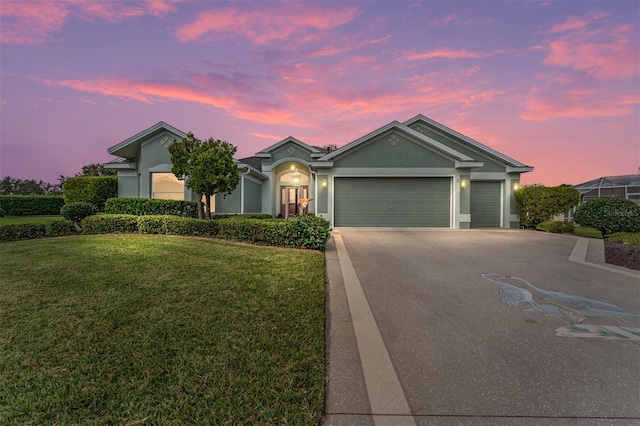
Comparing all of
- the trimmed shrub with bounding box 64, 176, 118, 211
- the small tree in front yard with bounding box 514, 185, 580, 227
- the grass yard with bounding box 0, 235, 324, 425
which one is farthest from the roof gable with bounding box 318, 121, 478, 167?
the trimmed shrub with bounding box 64, 176, 118, 211

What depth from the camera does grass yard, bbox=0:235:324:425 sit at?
1877 millimetres

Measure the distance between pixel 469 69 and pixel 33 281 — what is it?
16895mm

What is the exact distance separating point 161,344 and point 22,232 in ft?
34.2

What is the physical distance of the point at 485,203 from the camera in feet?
48.7

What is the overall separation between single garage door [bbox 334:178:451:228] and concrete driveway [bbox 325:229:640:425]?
24.1 feet

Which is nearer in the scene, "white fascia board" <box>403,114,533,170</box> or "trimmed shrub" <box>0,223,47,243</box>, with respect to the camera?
"trimmed shrub" <box>0,223,47,243</box>

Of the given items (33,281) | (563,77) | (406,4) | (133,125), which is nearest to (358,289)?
(33,281)

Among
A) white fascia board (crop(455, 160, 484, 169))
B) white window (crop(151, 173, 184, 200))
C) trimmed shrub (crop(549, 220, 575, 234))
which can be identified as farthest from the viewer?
white window (crop(151, 173, 184, 200))

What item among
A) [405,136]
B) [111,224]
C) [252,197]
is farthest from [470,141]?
[111,224]

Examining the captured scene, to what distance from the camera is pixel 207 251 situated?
6547 millimetres

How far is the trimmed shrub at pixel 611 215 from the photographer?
9.05 meters

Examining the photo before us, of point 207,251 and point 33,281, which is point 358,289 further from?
point 33,281

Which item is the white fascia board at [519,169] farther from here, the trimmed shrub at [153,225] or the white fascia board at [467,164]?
the trimmed shrub at [153,225]

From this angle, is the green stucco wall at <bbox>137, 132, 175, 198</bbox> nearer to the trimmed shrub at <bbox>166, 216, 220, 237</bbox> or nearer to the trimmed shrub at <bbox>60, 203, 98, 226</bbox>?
the trimmed shrub at <bbox>60, 203, 98, 226</bbox>
